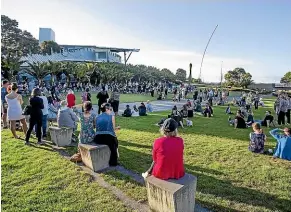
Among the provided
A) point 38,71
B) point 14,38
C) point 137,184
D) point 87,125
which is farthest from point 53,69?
point 137,184

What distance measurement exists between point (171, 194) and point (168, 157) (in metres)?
0.59

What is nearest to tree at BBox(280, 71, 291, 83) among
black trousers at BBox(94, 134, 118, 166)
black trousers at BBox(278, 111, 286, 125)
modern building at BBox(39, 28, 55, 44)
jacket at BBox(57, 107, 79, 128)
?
modern building at BBox(39, 28, 55, 44)

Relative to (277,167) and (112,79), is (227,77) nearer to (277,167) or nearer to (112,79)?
(112,79)

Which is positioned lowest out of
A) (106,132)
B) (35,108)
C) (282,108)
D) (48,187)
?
(48,187)

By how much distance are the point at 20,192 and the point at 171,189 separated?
2.82 m

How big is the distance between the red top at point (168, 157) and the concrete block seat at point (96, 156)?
2184mm

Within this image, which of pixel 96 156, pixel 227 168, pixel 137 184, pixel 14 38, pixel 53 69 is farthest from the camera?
pixel 14 38

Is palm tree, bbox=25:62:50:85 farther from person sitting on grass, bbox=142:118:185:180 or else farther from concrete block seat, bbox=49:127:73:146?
person sitting on grass, bbox=142:118:185:180

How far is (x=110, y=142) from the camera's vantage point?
6.69m

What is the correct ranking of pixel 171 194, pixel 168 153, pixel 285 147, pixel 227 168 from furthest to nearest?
pixel 285 147 → pixel 227 168 → pixel 168 153 → pixel 171 194

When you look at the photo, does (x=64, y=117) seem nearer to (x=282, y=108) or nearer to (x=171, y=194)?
(x=171, y=194)

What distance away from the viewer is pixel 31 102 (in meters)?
8.28

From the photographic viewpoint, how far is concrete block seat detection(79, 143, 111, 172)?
6.41m

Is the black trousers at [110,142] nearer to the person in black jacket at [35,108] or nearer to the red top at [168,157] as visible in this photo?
the red top at [168,157]
